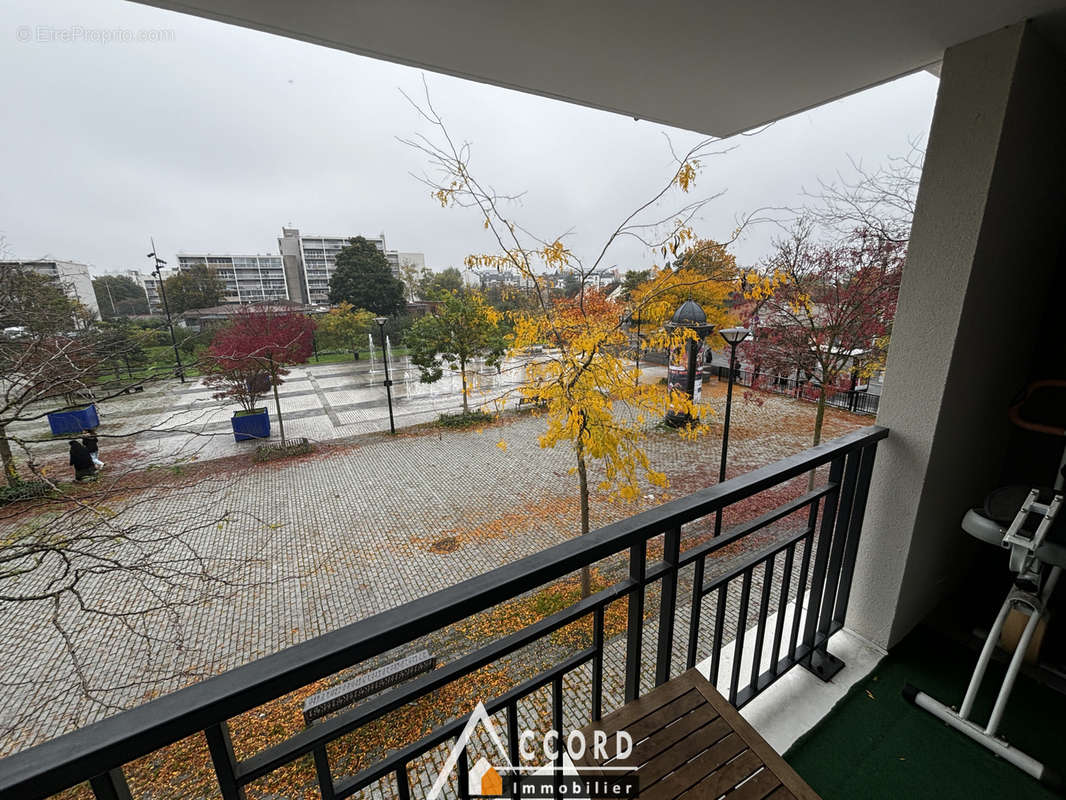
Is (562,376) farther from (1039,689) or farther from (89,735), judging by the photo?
(89,735)

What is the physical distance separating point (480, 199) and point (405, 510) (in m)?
4.95

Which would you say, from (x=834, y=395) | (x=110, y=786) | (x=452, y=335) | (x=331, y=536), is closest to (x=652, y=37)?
(x=110, y=786)

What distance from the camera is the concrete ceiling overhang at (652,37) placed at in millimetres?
1230

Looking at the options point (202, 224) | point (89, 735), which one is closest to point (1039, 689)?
point (89, 735)

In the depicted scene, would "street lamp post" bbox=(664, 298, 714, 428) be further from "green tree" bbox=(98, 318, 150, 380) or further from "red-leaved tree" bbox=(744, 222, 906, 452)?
"green tree" bbox=(98, 318, 150, 380)

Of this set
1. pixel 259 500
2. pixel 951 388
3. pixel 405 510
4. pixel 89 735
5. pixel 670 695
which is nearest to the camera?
pixel 89 735

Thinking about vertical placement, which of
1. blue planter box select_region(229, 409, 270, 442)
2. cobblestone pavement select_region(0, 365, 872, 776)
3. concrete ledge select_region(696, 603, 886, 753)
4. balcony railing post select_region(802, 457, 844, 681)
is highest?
balcony railing post select_region(802, 457, 844, 681)

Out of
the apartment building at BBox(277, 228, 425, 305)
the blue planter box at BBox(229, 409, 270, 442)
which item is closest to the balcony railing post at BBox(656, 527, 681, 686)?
the blue planter box at BBox(229, 409, 270, 442)

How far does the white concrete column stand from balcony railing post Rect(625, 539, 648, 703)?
1.33 m

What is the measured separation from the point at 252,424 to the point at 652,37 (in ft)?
39.4

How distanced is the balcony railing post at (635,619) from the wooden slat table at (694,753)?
0.28ft

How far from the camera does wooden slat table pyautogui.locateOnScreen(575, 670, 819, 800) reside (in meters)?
0.90

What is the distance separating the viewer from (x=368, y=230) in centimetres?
2686

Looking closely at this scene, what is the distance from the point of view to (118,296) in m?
20.4
